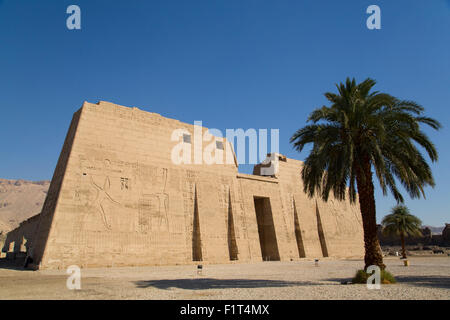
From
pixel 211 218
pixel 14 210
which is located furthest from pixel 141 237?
pixel 14 210

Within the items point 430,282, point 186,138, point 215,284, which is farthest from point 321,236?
point 215,284

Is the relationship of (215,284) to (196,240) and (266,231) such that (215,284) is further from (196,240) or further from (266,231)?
(266,231)

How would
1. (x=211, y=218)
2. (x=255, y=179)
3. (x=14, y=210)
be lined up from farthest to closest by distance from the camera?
(x=14, y=210) < (x=255, y=179) < (x=211, y=218)

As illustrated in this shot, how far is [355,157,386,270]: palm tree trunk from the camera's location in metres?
9.73

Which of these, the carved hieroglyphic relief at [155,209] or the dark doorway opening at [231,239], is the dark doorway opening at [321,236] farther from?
the carved hieroglyphic relief at [155,209]

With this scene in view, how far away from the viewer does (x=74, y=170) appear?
58.5 ft

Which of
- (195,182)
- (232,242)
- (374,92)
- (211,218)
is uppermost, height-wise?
(374,92)

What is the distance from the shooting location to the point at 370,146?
10.0 m

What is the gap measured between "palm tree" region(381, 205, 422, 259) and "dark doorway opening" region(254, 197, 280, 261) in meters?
8.79

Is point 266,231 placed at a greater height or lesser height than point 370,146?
lesser

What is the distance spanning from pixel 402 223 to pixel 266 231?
1059 cm

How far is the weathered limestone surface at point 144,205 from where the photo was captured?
17203mm

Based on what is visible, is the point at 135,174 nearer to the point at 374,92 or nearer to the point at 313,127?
the point at 313,127

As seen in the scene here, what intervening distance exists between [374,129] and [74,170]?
14.8 meters
